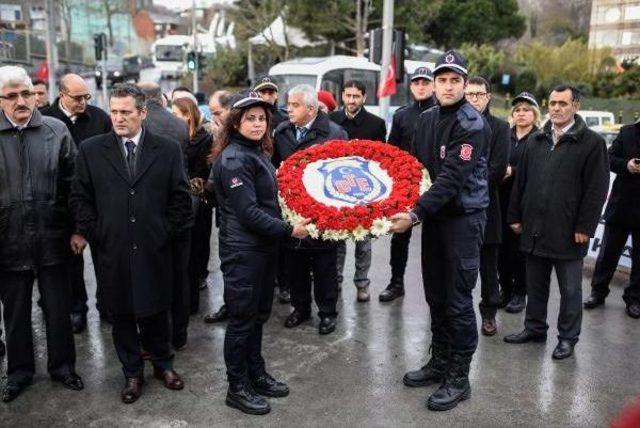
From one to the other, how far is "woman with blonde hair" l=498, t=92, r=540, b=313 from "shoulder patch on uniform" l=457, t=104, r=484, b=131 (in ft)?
6.11

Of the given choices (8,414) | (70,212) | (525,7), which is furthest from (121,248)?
(525,7)

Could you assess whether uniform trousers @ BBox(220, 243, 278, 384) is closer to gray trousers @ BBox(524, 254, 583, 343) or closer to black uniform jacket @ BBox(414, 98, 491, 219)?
black uniform jacket @ BBox(414, 98, 491, 219)

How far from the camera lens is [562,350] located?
16.7 feet

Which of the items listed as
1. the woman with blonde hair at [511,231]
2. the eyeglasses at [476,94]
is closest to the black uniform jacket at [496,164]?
the eyeglasses at [476,94]

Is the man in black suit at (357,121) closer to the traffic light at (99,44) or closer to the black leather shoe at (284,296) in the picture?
the black leather shoe at (284,296)

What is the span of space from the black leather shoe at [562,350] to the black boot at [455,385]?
1.12 m

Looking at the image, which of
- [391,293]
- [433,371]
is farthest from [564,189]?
[391,293]

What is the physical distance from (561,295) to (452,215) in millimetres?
1656

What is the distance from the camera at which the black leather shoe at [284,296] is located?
21.2 ft

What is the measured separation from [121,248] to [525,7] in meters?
37.3

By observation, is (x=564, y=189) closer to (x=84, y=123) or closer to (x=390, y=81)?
(x=84, y=123)

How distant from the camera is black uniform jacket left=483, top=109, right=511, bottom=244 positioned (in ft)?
17.5

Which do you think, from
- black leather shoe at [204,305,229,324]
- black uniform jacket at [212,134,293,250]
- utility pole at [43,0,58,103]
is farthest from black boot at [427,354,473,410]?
utility pole at [43,0,58,103]

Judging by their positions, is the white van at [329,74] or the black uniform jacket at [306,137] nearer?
the black uniform jacket at [306,137]
